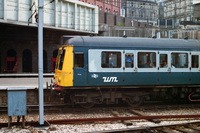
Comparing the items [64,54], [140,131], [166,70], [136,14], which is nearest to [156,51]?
[166,70]

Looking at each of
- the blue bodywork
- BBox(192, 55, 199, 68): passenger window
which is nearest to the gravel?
the blue bodywork

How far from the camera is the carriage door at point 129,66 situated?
13384 mm

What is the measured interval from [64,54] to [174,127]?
6218mm

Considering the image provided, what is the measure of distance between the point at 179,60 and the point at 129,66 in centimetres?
295

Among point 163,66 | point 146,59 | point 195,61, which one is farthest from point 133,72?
point 195,61

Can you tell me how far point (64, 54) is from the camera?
42.6 feet

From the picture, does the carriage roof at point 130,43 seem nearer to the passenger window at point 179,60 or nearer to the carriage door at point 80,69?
the passenger window at point 179,60

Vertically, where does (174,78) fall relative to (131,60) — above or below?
below

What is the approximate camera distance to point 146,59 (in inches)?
541

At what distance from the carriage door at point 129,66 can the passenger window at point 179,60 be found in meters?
2.27

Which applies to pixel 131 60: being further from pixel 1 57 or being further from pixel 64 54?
pixel 1 57

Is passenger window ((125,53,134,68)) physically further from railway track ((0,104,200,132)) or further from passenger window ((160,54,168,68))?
railway track ((0,104,200,132))

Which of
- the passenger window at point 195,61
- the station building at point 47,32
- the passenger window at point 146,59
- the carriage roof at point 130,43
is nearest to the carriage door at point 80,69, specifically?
the carriage roof at point 130,43

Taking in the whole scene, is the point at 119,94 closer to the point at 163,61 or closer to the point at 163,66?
the point at 163,66
